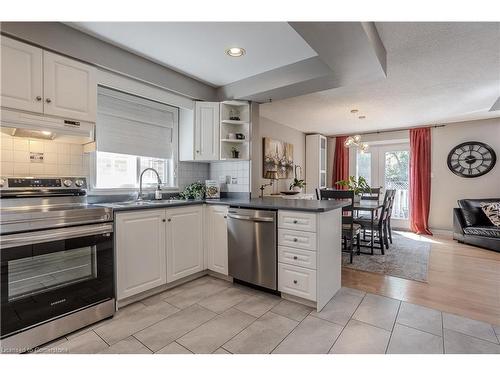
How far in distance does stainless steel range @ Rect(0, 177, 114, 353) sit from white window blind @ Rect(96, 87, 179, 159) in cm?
71

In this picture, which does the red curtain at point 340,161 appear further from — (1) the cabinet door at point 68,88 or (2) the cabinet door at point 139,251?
(1) the cabinet door at point 68,88

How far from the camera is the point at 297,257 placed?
226cm

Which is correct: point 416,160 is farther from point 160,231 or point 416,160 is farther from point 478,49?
point 160,231

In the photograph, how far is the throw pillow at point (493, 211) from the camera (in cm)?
417

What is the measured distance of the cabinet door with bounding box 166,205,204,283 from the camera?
254 centimetres

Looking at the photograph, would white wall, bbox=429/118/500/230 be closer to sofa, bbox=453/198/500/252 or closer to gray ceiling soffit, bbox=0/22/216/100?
sofa, bbox=453/198/500/252

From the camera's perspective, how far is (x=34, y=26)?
6.18 feet

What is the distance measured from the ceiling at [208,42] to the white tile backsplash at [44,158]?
104 cm

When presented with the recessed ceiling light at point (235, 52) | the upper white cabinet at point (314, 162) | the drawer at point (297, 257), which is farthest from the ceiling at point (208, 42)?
the upper white cabinet at point (314, 162)

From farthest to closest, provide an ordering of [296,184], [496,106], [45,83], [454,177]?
[296,184] → [454,177] → [496,106] → [45,83]

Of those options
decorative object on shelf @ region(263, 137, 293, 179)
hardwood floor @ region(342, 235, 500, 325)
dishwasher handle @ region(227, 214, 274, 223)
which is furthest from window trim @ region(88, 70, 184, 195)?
hardwood floor @ region(342, 235, 500, 325)

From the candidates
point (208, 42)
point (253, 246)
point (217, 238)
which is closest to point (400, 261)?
point (253, 246)

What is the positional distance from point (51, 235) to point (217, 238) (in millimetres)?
1525

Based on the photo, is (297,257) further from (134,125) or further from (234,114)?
(134,125)
